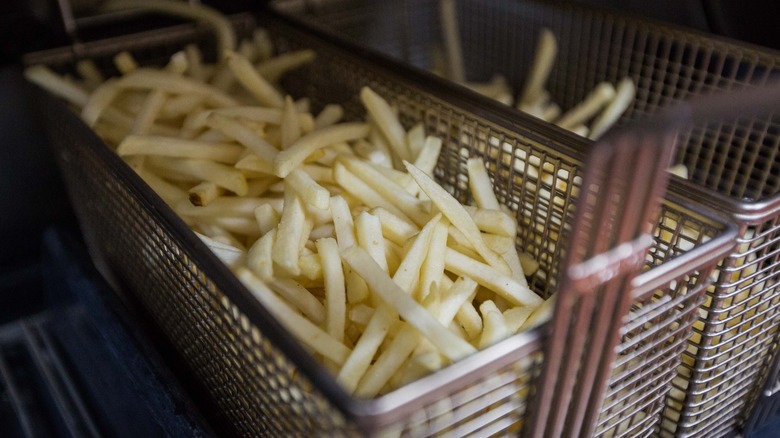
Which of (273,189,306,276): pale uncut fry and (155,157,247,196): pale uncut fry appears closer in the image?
(273,189,306,276): pale uncut fry

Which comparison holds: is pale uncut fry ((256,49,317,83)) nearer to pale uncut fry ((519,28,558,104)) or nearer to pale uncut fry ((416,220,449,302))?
pale uncut fry ((519,28,558,104))

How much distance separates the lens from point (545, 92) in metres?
1.76

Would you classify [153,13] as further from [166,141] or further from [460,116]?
[460,116]

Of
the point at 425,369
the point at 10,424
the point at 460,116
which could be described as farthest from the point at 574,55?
the point at 10,424

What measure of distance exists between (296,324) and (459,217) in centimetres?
28

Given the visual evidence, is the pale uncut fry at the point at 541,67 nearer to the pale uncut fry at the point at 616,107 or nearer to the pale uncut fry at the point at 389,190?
the pale uncut fry at the point at 616,107

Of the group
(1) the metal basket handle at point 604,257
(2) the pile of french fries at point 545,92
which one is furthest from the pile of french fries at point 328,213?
(2) the pile of french fries at point 545,92

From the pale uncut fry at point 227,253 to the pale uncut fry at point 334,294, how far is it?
137 millimetres

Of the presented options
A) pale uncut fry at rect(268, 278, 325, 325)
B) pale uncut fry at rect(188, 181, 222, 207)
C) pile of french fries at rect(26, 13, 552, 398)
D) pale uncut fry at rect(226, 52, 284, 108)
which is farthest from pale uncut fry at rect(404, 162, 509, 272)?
pale uncut fry at rect(226, 52, 284, 108)

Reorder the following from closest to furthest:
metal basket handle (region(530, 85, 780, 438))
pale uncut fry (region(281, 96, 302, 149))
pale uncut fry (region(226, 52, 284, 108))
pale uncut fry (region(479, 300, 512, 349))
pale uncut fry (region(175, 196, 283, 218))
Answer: metal basket handle (region(530, 85, 780, 438))
pale uncut fry (region(479, 300, 512, 349))
pale uncut fry (region(175, 196, 283, 218))
pale uncut fry (region(281, 96, 302, 149))
pale uncut fry (region(226, 52, 284, 108))

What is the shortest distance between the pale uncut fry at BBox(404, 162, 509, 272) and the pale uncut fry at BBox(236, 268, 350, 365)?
256 mm

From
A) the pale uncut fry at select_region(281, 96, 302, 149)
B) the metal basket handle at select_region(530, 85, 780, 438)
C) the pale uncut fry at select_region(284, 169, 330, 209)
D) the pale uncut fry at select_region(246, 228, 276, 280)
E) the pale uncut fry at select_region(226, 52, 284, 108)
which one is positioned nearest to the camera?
the metal basket handle at select_region(530, 85, 780, 438)

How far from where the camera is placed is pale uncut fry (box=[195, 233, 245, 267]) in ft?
3.11

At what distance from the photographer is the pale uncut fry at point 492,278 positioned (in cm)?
93
